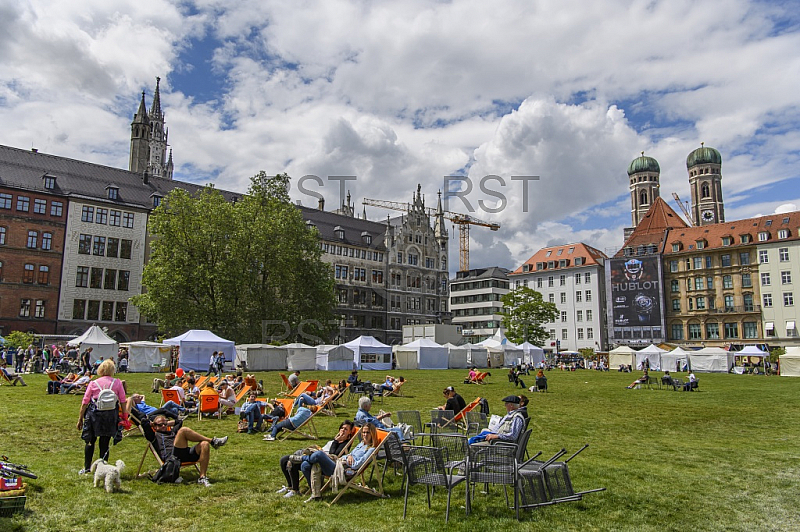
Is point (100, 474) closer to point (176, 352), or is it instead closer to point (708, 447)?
point (708, 447)

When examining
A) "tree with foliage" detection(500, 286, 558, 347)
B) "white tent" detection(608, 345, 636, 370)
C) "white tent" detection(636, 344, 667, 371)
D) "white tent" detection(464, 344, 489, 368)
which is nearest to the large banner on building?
"tree with foliage" detection(500, 286, 558, 347)

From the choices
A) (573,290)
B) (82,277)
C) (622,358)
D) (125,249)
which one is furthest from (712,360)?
(82,277)

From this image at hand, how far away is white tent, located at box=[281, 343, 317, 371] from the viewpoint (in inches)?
1705

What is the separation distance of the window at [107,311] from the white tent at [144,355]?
18399 millimetres

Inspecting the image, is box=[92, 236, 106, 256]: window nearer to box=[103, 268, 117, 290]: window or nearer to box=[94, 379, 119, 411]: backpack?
box=[103, 268, 117, 290]: window

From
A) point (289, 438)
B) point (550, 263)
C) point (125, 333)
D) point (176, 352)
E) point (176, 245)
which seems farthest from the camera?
point (550, 263)

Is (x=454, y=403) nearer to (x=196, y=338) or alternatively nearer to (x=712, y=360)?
(x=196, y=338)

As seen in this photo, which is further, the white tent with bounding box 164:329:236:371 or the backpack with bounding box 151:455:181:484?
the white tent with bounding box 164:329:236:371

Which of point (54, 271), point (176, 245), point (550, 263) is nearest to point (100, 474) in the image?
point (176, 245)

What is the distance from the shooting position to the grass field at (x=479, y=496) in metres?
7.18

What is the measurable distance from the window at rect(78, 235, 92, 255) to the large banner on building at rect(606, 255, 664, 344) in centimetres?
6564

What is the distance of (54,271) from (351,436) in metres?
52.1

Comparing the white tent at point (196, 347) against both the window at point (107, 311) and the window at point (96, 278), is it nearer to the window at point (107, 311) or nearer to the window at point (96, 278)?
the window at point (107, 311)

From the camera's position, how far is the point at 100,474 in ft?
27.8
